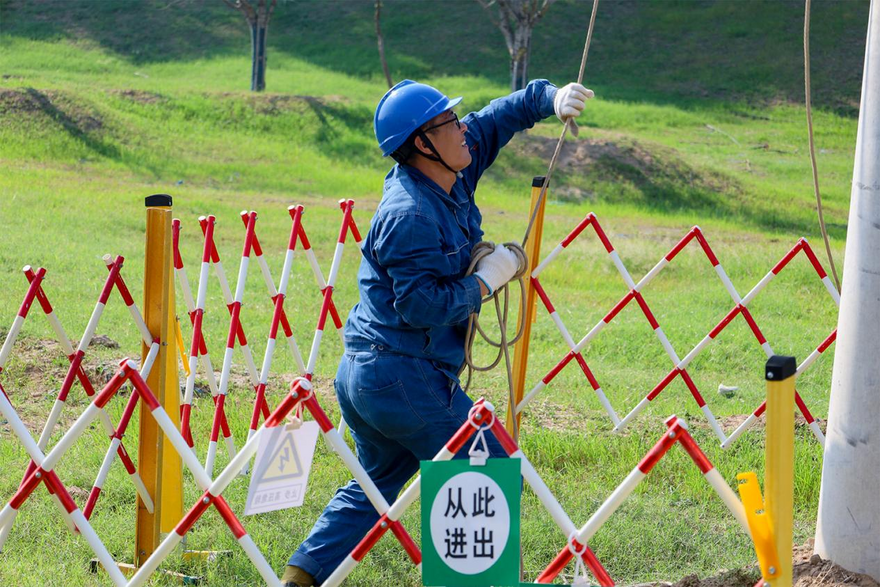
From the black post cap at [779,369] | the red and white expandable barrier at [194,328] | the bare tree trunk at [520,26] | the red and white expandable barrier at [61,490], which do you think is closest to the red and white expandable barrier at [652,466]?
the black post cap at [779,369]

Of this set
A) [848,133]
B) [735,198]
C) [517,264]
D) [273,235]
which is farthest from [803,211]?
[517,264]

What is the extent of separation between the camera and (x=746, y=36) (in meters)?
29.0

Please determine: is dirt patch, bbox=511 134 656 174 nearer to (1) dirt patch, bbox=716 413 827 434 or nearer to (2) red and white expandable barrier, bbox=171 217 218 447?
(1) dirt patch, bbox=716 413 827 434

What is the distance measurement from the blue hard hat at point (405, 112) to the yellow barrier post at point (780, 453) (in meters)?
1.43

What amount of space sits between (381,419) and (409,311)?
0.39m

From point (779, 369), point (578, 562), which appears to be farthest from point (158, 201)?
point (779, 369)

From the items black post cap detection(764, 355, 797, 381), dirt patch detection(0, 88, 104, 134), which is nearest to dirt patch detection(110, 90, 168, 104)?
dirt patch detection(0, 88, 104, 134)

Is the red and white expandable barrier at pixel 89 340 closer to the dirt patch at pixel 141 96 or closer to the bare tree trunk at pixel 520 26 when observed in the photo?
the dirt patch at pixel 141 96

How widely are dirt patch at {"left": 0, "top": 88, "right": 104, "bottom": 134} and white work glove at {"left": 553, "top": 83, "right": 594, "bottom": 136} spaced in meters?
14.0

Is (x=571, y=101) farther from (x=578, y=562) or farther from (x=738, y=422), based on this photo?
(x=738, y=422)

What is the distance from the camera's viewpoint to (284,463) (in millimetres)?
2719

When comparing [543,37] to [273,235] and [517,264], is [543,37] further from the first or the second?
[517,264]

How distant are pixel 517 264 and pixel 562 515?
1072mm

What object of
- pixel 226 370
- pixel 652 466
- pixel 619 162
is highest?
pixel 652 466
